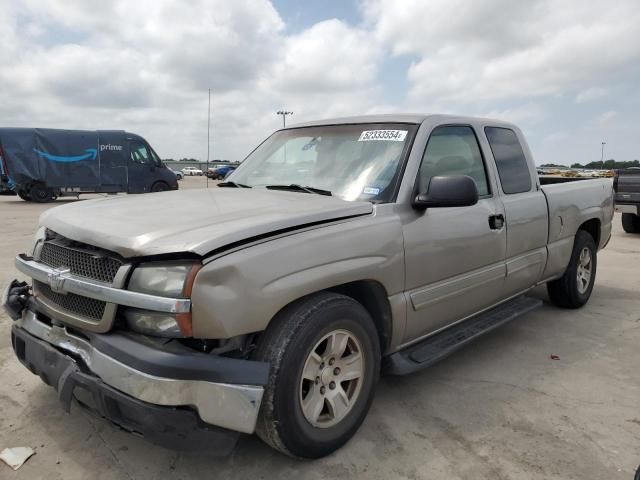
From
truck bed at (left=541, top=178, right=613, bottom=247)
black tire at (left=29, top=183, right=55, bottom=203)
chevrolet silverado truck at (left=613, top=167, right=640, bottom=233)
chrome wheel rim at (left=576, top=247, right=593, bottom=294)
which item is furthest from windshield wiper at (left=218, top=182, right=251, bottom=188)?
black tire at (left=29, top=183, right=55, bottom=203)

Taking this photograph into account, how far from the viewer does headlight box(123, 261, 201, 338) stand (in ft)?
6.75

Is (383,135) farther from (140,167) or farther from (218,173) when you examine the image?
(140,167)

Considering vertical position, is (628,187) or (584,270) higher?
(628,187)

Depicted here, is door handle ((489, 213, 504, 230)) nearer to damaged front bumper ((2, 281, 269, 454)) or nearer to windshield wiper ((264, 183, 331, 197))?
windshield wiper ((264, 183, 331, 197))

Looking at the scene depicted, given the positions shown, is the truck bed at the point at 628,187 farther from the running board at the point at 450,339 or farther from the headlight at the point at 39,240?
the headlight at the point at 39,240

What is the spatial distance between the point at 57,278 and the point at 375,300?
5.37 ft

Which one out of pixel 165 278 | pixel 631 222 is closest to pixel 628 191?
pixel 631 222

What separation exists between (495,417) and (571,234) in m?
2.52

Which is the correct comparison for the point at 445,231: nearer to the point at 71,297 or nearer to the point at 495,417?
the point at 495,417

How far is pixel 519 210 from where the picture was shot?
3941 millimetres

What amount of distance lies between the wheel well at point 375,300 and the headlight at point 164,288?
35.4 inches

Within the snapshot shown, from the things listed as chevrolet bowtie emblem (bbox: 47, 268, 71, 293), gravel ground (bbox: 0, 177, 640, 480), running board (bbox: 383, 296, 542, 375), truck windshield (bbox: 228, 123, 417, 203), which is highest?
truck windshield (bbox: 228, 123, 417, 203)

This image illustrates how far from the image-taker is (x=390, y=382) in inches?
136

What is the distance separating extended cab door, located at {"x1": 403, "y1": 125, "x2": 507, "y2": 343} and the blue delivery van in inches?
668
